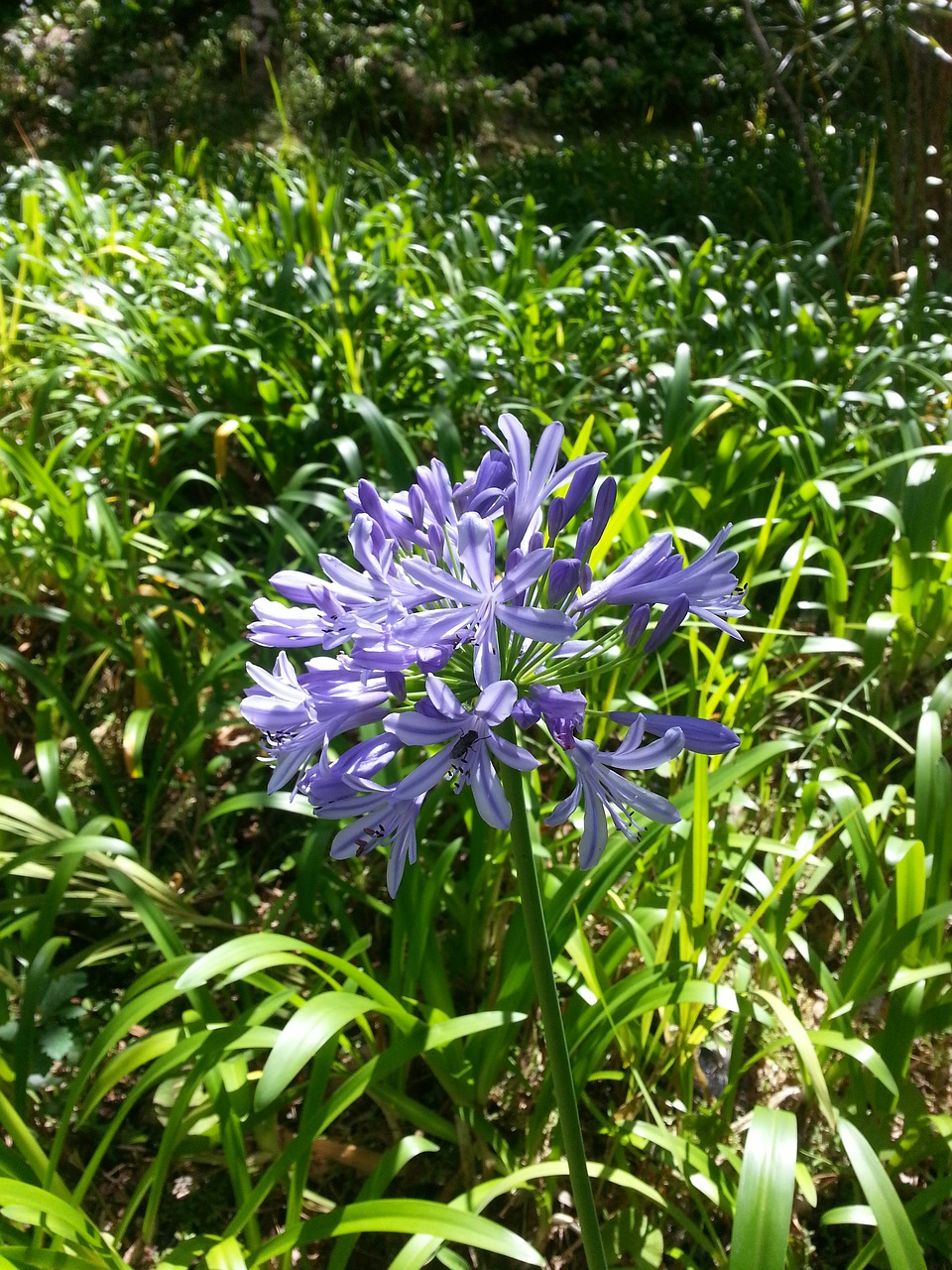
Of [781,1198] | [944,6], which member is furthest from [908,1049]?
[944,6]

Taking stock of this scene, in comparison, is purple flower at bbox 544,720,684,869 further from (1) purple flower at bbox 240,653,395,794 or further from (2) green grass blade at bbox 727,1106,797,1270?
(2) green grass blade at bbox 727,1106,797,1270

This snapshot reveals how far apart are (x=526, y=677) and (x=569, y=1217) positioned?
111 cm

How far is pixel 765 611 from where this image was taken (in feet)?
8.95

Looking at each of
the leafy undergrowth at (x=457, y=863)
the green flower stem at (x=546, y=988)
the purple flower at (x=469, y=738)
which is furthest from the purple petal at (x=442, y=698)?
the leafy undergrowth at (x=457, y=863)

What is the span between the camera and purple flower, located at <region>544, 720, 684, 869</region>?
0.82 meters

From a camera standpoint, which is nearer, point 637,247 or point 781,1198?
point 781,1198

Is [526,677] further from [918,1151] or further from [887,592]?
[887,592]

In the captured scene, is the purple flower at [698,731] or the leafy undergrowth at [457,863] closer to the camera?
the purple flower at [698,731]

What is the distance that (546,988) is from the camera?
34.4 inches

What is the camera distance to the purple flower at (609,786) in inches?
32.3

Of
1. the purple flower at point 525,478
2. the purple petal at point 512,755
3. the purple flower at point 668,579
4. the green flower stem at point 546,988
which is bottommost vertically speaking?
the green flower stem at point 546,988

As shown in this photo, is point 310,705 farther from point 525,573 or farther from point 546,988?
point 546,988

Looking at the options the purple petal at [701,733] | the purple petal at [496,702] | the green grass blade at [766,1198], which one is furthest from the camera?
the green grass blade at [766,1198]

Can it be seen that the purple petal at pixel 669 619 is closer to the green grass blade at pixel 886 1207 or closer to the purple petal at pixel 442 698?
the purple petal at pixel 442 698
